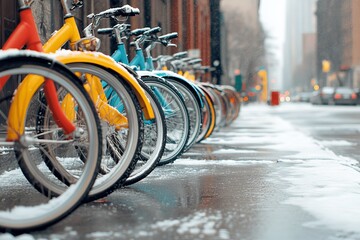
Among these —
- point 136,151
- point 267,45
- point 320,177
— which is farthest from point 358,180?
point 267,45

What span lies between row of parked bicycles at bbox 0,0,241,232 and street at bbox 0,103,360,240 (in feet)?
0.61

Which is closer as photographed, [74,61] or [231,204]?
[74,61]

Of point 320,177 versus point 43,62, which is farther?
point 320,177

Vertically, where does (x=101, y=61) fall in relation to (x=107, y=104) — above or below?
above

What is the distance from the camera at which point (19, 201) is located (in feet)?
15.4

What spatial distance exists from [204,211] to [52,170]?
1.05 m

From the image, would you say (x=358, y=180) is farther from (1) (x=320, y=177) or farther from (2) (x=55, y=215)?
(2) (x=55, y=215)

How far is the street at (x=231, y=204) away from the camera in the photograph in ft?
12.3

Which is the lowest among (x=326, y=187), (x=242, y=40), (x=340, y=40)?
(x=326, y=187)

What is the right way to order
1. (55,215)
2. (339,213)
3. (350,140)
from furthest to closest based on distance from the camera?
(350,140) → (339,213) → (55,215)

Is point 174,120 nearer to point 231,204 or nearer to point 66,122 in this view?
point 231,204

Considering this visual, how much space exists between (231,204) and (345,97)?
4531cm

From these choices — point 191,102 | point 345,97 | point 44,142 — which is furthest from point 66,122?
point 345,97

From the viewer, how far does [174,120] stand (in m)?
7.34
